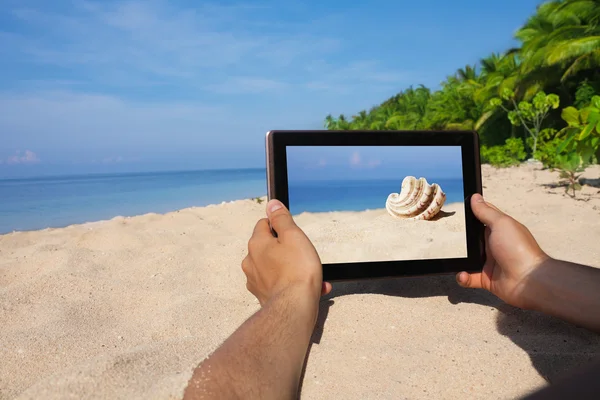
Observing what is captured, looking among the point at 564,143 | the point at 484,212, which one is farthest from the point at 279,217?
the point at 564,143

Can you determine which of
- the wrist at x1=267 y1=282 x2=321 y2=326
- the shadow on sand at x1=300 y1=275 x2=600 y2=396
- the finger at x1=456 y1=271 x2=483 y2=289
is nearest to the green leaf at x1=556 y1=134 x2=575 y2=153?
the shadow on sand at x1=300 y1=275 x2=600 y2=396

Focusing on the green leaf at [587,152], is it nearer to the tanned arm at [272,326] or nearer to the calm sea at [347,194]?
the calm sea at [347,194]

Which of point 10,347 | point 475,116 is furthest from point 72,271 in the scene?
point 475,116

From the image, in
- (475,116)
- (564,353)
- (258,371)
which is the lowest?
(564,353)

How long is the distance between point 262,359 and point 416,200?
42.6 inches

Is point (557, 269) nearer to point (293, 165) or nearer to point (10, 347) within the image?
point (293, 165)

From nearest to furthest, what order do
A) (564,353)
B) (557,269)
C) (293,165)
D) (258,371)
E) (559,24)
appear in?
(258,371) < (564,353) < (557,269) < (293,165) < (559,24)

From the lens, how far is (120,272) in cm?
248

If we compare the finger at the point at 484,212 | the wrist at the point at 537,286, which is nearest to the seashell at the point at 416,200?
the finger at the point at 484,212

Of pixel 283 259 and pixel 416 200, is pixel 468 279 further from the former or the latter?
pixel 283 259

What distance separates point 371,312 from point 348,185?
0.51m

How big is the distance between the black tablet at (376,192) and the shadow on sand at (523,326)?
8.7 inches

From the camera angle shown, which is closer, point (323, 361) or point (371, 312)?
point (323, 361)

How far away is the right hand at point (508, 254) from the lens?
5.44 feet
